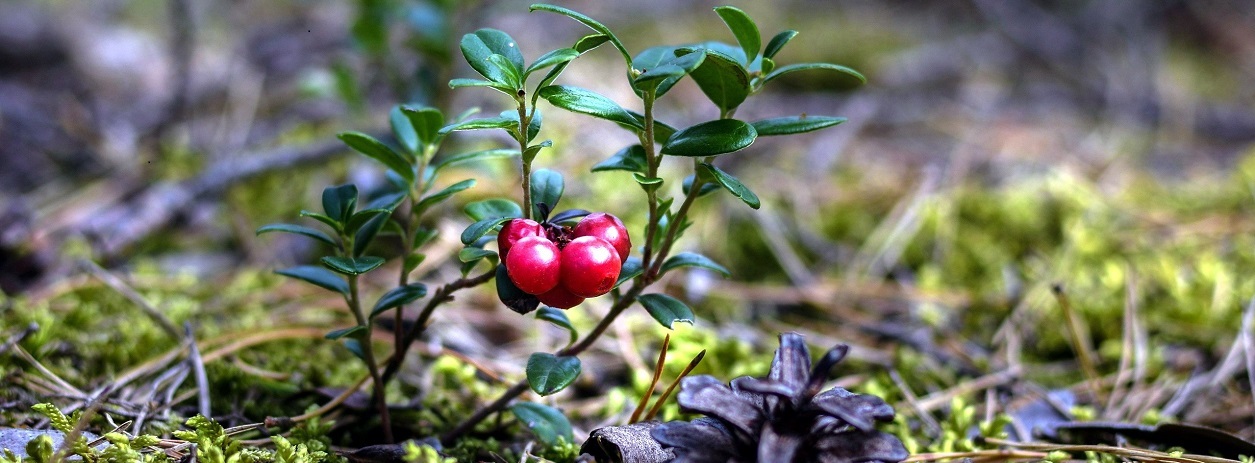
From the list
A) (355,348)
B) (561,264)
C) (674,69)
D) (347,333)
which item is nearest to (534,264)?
(561,264)

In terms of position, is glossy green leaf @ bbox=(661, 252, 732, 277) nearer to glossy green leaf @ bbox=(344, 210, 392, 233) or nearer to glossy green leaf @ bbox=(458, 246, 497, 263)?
glossy green leaf @ bbox=(458, 246, 497, 263)

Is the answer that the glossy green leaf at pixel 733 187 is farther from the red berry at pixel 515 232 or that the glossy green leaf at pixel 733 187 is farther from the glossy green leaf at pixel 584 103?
the red berry at pixel 515 232

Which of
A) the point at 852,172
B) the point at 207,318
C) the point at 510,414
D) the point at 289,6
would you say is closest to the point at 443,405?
the point at 510,414

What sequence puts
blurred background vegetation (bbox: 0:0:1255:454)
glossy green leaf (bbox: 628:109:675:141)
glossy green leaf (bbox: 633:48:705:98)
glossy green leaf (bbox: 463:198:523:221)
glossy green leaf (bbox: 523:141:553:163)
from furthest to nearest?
blurred background vegetation (bbox: 0:0:1255:454), glossy green leaf (bbox: 463:198:523:221), glossy green leaf (bbox: 628:109:675:141), glossy green leaf (bbox: 523:141:553:163), glossy green leaf (bbox: 633:48:705:98)

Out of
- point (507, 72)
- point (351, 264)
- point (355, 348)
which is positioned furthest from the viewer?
point (355, 348)

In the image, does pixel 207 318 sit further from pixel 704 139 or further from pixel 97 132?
pixel 97 132

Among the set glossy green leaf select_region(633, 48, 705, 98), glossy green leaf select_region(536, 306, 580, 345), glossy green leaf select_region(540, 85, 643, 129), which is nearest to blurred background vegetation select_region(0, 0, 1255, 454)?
glossy green leaf select_region(536, 306, 580, 345)

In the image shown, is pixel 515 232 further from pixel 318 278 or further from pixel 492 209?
pixel 318 278

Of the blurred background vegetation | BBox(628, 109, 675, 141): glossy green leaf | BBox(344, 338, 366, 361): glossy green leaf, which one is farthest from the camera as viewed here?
the blurred background vegetation
